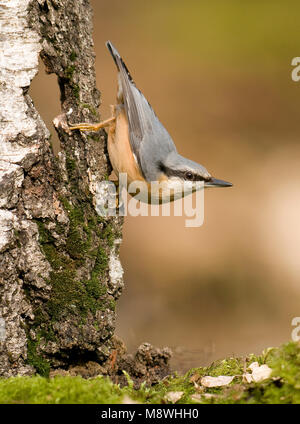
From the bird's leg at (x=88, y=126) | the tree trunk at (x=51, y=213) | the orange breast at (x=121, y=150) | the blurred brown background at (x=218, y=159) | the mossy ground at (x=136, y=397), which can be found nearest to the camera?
the mossy ground at (x=136, y=397)

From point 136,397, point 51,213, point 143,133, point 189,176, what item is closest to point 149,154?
point 143,133

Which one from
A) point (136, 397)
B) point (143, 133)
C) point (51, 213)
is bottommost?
point (136, 397)

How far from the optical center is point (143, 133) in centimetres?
317

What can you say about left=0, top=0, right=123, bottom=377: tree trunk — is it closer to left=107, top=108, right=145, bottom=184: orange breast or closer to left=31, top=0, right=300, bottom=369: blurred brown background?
left=107, top=108, right=145, bottom=184: orange breast

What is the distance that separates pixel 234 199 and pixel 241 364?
279 centimetres

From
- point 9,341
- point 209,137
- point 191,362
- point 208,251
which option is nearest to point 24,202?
point 9,341

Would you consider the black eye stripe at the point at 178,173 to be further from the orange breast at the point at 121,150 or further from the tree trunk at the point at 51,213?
the tree trunk at the point at 51,213

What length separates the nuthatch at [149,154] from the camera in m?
3.08

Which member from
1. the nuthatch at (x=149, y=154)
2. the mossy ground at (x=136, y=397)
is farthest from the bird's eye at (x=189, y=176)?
the mossy ground at (x=136, y=397)

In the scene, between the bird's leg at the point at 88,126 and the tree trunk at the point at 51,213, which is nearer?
the tree trunk at the point at 51,213

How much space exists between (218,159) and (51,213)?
2994mm

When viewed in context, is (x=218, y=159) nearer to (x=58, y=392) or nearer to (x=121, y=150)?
(x=121, y=150)

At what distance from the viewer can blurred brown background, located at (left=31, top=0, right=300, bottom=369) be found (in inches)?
184

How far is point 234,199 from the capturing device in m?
5.20
